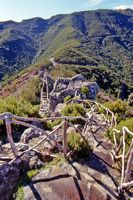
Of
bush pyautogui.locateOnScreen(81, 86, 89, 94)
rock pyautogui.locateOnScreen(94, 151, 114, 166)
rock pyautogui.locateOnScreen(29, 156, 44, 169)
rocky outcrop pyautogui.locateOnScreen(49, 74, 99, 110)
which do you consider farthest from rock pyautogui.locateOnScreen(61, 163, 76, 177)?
bush pyautogui.locateOnScreen(81, 86, 89, 94)

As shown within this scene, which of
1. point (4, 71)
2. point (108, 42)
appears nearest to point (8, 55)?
point (4, 71)

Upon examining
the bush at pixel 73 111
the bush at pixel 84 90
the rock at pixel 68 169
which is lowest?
the bush at pixel 84 90

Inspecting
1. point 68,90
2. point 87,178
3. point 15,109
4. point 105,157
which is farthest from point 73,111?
point 68,90

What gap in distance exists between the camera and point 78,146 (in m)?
6.65

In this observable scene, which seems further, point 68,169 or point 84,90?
point 84,90

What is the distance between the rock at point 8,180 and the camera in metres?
5.04

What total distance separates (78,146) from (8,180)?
1.94 m

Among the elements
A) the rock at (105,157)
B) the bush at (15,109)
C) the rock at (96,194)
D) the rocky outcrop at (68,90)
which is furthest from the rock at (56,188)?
the rocky outcrop at (68,90)

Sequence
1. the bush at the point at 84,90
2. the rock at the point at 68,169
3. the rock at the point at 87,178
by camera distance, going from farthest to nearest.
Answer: the bush at the point at 84,90 < the rock at the point at 68,169 < the rock at the point at 87,178

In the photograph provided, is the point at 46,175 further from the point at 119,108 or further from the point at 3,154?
the point at 119,108

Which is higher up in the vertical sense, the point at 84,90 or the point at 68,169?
the point at 68,169

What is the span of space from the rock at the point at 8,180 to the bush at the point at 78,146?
1570 mm

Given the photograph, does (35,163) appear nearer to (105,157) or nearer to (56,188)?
(56,188)

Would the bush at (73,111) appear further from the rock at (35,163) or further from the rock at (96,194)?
the rock at (96,194)
